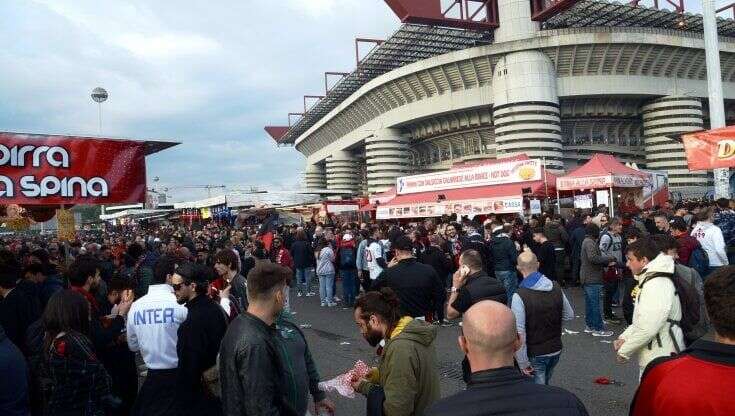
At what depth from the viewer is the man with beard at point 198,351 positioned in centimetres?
346

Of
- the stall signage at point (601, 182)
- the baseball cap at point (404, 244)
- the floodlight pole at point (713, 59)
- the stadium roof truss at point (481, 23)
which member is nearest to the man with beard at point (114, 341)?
the baseball cap at point (404, 244)

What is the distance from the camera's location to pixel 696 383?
1904 mm

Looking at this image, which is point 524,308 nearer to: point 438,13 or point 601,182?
point 601,182

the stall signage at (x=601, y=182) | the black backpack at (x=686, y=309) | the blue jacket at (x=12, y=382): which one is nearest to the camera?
the blue jacket at (x=12, y=382)

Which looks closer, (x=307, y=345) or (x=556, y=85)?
(x=307, y=345)

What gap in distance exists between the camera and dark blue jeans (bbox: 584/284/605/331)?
27.0ft

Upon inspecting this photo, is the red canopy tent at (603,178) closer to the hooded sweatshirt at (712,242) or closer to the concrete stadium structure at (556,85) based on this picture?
the hooded sweatshirt at (712,242)

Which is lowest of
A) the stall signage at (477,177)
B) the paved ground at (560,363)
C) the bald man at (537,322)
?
the paved ground at (560,363)

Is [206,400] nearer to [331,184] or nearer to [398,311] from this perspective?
[398,311]

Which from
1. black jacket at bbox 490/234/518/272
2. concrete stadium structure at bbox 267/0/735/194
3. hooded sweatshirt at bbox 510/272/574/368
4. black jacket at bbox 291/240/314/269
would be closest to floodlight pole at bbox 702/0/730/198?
concrete stadium structure at bbox 267/0/735/194

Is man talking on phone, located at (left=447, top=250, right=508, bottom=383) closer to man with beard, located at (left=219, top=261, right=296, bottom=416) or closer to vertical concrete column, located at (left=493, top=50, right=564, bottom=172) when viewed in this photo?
man with beard, located at (left=219, top=261, right=296, bottom=416)

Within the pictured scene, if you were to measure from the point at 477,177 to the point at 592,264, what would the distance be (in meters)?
14.3

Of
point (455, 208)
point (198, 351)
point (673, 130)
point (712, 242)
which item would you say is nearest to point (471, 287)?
point (198, 351)

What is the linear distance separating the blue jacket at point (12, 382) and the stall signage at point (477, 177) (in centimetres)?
1927
